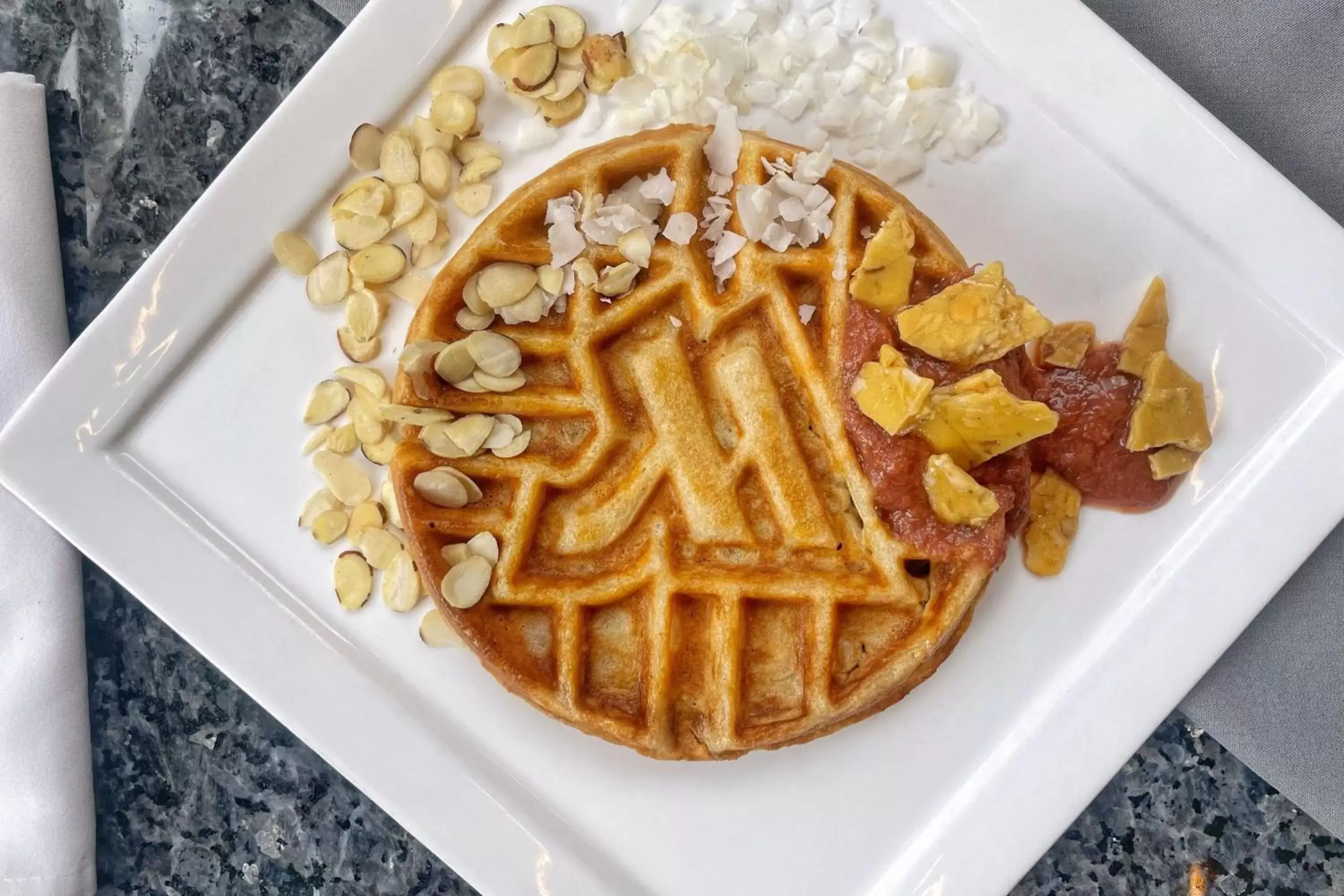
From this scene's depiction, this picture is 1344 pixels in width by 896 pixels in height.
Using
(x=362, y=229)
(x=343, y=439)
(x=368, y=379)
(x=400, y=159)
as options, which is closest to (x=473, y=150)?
(x=400, y=159)

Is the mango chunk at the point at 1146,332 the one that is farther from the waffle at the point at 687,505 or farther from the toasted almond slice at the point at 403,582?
the toasted almond slice at the point at 403,582

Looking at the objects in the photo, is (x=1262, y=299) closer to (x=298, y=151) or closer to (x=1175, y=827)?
(x=1175, y=827)

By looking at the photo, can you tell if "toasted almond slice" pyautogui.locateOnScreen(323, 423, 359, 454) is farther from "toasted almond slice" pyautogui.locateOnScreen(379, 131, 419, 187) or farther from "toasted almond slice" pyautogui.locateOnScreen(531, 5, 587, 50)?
"toasted almond slice" pyautogui.locateOnScreen(531, 5, 587, 50)

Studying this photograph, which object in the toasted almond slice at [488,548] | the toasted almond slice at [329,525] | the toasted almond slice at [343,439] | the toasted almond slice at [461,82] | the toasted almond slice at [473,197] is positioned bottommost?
the toasted almond slice at [329,525]

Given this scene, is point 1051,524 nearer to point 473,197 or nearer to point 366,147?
point 473,197

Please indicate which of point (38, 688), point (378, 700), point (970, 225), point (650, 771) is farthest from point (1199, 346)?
point (38, 688)

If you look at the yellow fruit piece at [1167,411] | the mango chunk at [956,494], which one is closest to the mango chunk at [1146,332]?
the yellow fruit piece at [1167,411]
